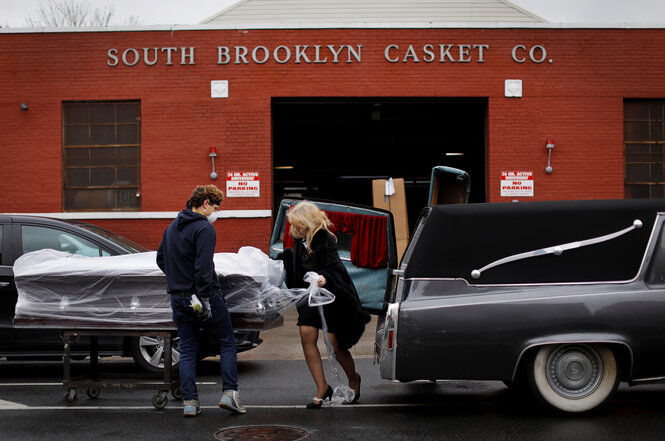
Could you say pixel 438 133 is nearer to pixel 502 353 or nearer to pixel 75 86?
pixel 75 86

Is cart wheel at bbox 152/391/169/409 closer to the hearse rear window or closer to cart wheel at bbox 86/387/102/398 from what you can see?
cart wheel at bbox 86/387/102/398

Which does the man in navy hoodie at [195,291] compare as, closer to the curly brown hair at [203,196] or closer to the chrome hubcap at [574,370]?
the curly brown hair at [203,196]

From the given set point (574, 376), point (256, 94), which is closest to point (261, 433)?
point (574, 376)

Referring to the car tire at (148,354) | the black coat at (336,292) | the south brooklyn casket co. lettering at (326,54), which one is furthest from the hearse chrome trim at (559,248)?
the south brooklyn casket co. lettering at (326,54)

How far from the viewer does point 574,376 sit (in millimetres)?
6168

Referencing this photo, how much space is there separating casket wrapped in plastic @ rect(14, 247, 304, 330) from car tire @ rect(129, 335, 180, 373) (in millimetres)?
1369

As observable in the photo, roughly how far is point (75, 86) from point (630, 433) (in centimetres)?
1194

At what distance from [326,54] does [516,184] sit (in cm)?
425

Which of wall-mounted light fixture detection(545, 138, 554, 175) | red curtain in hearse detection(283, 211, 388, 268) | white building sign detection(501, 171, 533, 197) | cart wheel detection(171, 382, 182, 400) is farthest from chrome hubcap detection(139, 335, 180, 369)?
wall-mounted light fixture detection(545, 138, 554, 175)

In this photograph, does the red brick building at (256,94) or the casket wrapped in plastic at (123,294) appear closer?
the casket wrapped in plastic at (123,294)

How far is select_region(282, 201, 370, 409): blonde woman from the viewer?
22.1 ft

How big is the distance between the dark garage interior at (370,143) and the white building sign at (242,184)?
1669 mm

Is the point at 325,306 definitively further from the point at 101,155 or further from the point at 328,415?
the point at 101,155

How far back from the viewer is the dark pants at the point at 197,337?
647cm
